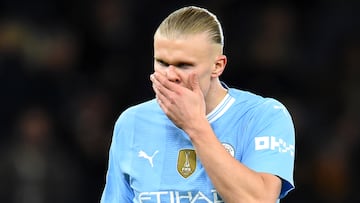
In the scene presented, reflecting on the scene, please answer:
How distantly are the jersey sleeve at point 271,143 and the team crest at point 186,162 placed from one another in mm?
226

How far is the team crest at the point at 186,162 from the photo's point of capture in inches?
177

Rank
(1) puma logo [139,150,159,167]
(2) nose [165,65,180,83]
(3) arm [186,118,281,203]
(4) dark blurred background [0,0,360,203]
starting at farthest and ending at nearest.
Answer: (4) dark blurred background [0,0,360,203] → (1) puma logo [139,150,159,167] → (2) nose [165,65,180,83] → (3) arm [186,118,281,203]

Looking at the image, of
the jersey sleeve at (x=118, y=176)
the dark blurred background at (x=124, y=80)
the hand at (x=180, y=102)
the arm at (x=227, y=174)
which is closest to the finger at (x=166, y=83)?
the hand at (x=180, y=102)

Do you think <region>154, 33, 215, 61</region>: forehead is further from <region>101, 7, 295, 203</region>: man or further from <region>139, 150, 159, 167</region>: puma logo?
<region>139, 150, 159, 167</region>: puma logo

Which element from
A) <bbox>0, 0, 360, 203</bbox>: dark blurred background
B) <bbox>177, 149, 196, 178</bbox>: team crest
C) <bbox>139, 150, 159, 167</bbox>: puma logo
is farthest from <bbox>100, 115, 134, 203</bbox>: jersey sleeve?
<bbox>0, 0, 360, 203</bbox>: dark blurred background

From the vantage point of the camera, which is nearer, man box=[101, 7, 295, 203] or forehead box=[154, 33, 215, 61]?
man box=[101, 7, 295, 203]

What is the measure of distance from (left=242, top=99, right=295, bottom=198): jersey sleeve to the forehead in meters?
0.37

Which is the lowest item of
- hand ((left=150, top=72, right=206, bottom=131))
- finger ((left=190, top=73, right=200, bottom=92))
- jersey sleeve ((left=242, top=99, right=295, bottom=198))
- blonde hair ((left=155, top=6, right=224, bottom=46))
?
jersey sleeve ((left=242, top=99, right=295, bottom=198))

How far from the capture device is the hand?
4.28m

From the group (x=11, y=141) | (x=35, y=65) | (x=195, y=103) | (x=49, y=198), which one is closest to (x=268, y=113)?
(x=195, y=103)

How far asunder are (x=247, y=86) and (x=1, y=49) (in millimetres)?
2369

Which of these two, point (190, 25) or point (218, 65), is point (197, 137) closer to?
point (218, 65)

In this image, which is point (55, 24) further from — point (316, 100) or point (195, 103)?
point (195, 103)

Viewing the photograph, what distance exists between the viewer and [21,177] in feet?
27.8
